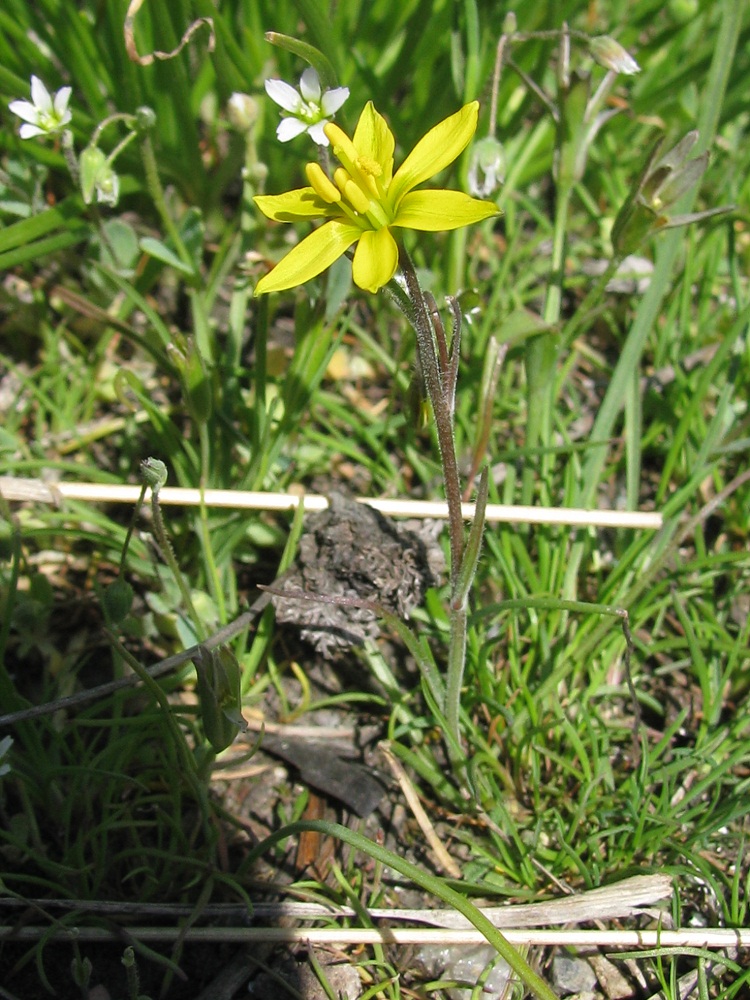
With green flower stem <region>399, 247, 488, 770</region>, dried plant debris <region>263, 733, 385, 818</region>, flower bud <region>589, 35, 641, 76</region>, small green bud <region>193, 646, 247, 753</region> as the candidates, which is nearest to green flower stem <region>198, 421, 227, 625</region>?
dried plant debris <region>263, 733, 385, 818</region>

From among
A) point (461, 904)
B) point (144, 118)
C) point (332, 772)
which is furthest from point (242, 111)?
point (461, 904)

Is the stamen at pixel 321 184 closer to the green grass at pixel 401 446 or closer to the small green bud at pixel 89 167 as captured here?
the green grass at pixel 401 446

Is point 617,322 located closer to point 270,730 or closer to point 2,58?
point 270,730

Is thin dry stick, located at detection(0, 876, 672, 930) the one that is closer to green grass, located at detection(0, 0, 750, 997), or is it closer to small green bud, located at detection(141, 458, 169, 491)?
green grass, located at detection(0, 0, 750, 997)

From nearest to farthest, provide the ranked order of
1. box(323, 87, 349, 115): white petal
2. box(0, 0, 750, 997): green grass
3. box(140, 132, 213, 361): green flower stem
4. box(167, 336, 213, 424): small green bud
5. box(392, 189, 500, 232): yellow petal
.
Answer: box(392, 189, 500, 232): yellow petal
box(323, 87, 349, 115): white petal
box(0, 0, 750, 997): green grass
box(167, 336, 213, 424): small green bud
box(140, 132, 213, 361): green flower stem

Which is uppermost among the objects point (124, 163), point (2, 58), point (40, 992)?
point (2, 58)

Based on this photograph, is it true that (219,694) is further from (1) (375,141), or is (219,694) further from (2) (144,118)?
(2) (144,118)

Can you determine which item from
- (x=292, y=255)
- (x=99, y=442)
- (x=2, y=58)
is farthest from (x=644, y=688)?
(x=2, y=58)
